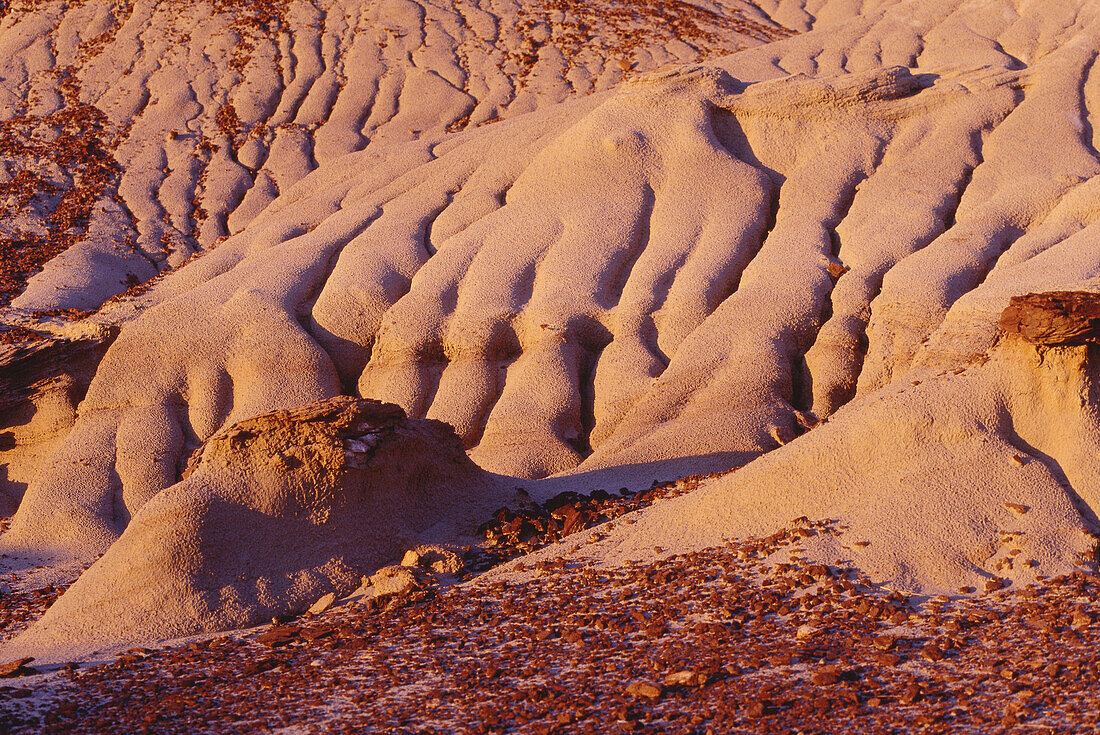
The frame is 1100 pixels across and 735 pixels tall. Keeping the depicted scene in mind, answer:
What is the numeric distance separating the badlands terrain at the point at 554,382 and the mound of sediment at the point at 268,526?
27 mm

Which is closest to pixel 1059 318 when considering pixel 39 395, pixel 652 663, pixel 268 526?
pixel 652 663

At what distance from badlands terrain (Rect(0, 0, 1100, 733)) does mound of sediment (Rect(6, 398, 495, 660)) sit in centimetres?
3

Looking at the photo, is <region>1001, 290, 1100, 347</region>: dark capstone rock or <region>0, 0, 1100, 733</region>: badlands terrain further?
<region>1001, 290, 1100, 347</region>: dark capstone rock

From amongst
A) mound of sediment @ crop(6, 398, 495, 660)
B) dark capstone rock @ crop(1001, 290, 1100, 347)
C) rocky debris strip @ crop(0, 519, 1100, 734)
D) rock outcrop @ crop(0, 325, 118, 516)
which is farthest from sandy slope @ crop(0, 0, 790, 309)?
dark capstone rock @ crop(1001, 290, 1100, 347)

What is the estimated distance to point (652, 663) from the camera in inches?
212

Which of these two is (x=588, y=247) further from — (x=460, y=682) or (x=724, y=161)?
(x=460, y=682)

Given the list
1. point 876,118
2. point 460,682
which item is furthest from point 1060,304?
point 876,118

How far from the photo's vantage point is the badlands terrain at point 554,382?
5586mm

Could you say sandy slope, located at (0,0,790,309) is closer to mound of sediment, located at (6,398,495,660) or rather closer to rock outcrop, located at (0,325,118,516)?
rock outcrop, located at (0,325,118,516)

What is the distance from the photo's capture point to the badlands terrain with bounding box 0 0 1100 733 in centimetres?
559

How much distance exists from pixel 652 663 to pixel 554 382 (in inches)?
255

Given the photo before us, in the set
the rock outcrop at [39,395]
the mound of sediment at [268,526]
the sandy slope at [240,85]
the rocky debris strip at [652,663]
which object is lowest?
the rocky debris strip at [652,663]

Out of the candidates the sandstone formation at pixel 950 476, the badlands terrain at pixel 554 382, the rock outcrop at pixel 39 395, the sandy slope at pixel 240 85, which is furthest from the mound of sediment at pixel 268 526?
the sandy slope at pixel 240 85

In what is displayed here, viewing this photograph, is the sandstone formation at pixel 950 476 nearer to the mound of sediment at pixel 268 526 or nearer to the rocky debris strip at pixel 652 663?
the rocky debris strip at pixel 652 663
